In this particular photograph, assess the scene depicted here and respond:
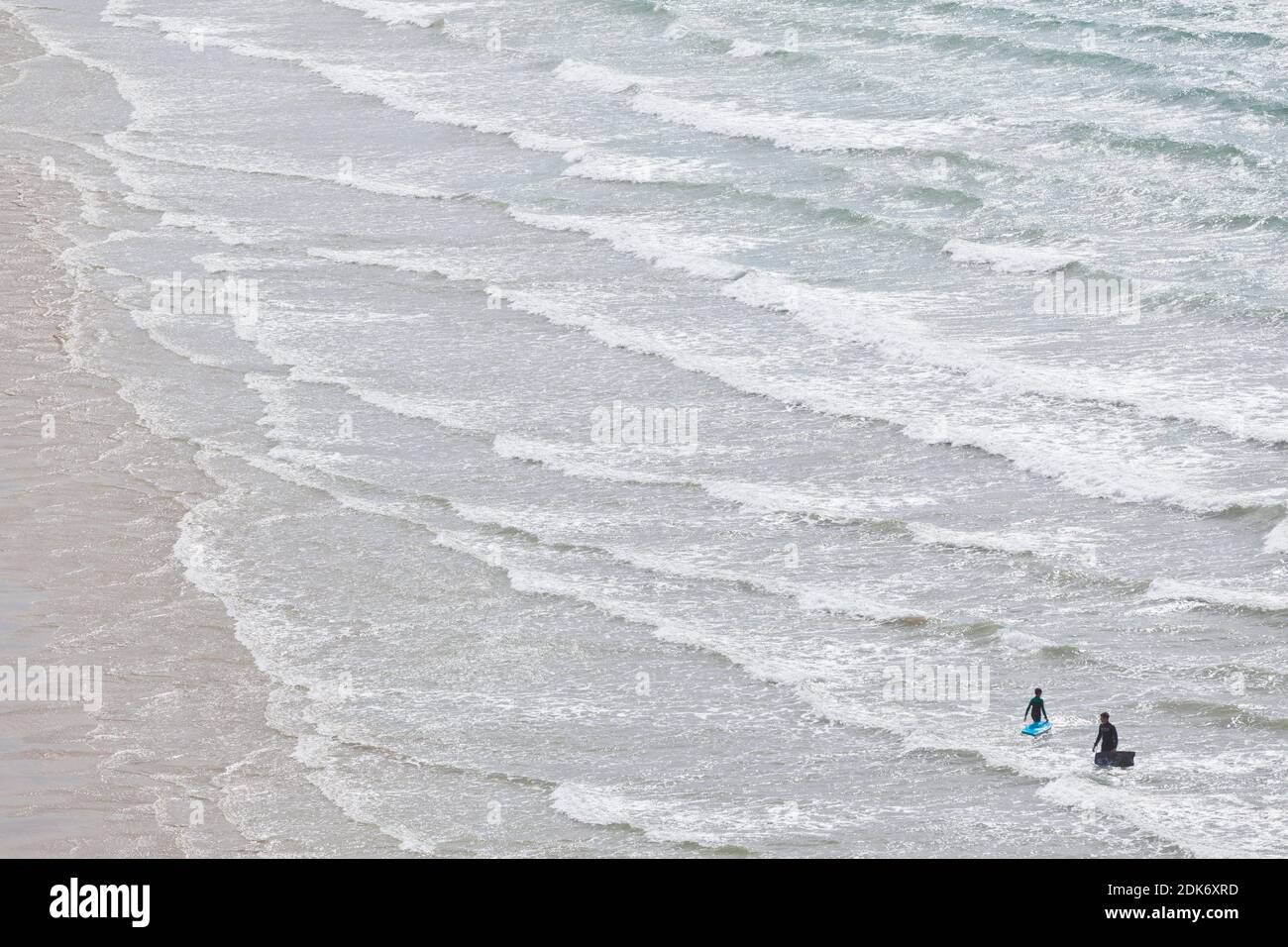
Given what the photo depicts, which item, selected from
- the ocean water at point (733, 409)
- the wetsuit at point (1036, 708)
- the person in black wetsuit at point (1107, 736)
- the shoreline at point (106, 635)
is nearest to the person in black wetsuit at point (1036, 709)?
the wetsuit at point (1036, 708)

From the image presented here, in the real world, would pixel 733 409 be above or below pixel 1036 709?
above

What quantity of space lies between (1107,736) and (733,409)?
7.33 metres

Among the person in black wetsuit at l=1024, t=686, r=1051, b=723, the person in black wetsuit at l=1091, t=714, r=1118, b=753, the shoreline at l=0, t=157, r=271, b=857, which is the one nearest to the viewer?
the shoreline at l=0, t=157, r=271, b=857

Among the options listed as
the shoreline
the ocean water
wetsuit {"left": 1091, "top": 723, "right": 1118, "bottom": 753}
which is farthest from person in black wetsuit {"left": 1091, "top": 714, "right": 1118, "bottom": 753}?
the shoreline

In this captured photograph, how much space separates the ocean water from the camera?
12.6 meters

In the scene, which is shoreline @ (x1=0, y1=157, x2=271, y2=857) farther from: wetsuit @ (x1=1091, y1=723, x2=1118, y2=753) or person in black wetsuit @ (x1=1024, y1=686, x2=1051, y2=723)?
wetsuit @ (x1=1091, y1=723, x2=1118, y2=753)

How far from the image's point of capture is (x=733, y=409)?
18828 mm

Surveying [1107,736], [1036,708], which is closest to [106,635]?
[1036,708]

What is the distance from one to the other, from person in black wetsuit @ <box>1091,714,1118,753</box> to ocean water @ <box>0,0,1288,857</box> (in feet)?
0.73

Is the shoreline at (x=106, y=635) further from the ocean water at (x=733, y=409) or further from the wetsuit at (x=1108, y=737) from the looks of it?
the wetsuit at (x=1108, y=737)

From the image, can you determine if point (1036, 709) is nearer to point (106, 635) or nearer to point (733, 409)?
point (106, 635)

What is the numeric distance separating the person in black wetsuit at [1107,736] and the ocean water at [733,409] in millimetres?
222

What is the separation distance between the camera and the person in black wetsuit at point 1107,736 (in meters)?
12.0

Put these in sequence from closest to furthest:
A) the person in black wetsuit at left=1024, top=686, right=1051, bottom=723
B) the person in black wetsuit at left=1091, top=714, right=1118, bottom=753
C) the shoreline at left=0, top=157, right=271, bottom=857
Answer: the shoreline at left=0, top=157, right=271, bottom=857 → the person in black wetsuit at left=1091, top=714, right=1118, bottom=753 → the person in black wetsuit at left=1024, top=686, right=1051, bottom=723
